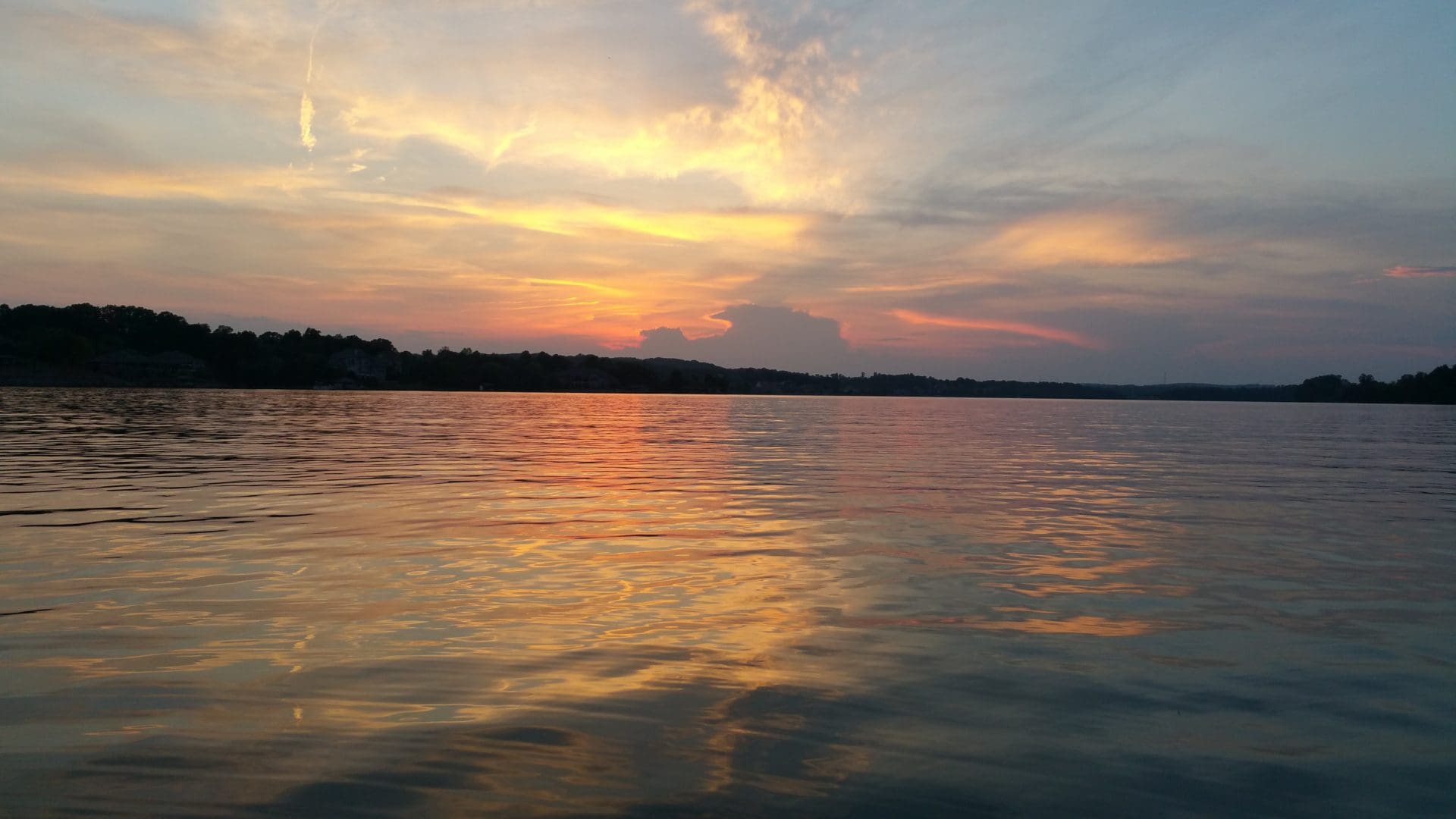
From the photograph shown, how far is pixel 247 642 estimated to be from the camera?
318 inches

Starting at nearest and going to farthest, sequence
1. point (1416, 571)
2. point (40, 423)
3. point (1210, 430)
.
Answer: point (1416, 571) < point (40, 423) < point (1210, 430)

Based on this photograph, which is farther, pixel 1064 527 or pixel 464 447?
pixel 464 447

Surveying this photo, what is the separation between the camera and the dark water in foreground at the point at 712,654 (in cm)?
543

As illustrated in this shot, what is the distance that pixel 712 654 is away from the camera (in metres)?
8.08

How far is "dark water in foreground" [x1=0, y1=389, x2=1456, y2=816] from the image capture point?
5430 millimetres

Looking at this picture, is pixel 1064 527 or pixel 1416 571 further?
pixel 1064 527

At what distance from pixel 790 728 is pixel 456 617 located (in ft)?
13.8

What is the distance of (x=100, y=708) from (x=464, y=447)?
28.3 m

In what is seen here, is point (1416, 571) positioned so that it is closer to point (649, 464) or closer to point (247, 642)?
point (247, 642)

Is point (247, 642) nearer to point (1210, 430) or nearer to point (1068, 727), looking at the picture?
point (1068, 727)

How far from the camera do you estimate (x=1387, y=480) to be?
1041 inches

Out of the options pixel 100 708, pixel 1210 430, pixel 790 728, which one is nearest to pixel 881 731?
pixel 790 728

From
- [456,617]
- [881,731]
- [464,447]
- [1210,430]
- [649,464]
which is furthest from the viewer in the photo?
[1210,430]

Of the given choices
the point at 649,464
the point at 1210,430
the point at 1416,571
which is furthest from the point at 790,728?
the point at 1210,430
